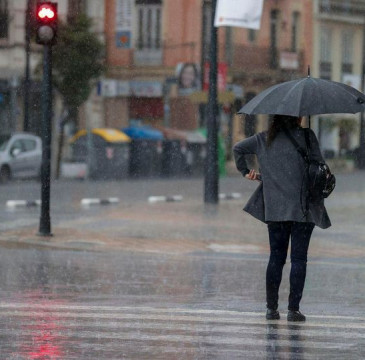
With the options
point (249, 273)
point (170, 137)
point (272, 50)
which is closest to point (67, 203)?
point (249, 273)

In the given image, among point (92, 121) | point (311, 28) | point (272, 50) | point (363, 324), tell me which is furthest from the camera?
point (311, 28)

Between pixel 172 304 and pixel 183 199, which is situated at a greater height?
pixel 172 304

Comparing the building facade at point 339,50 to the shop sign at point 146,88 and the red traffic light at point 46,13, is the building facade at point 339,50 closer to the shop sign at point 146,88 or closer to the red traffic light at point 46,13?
the shop sign at point 146,88

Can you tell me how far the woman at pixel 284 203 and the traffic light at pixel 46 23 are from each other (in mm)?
7941

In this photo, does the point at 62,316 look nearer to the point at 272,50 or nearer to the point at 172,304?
the point at 172,304

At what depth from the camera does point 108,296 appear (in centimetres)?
1163

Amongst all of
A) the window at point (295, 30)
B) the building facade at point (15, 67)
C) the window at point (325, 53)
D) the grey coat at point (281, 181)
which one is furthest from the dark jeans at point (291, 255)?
the window at point (325, 53)

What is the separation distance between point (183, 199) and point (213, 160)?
3358 millimetres

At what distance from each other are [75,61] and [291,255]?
1407 inches

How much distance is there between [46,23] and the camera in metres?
17.6

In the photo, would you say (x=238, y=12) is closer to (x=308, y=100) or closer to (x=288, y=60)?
(x=308, y=100)

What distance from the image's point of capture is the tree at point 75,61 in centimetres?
4497

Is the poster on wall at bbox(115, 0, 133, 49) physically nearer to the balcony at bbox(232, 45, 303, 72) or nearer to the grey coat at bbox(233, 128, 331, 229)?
the balcony at bbox(232, 45, 303, 72)

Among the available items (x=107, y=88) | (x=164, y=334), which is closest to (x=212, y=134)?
(x=164, y=334)
